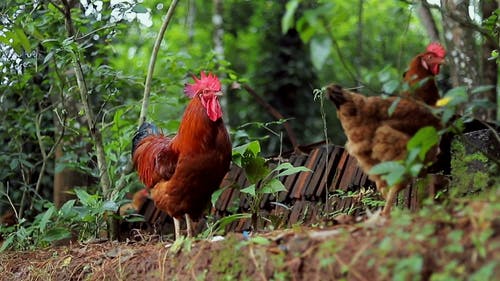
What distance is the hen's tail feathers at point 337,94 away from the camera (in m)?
3.42

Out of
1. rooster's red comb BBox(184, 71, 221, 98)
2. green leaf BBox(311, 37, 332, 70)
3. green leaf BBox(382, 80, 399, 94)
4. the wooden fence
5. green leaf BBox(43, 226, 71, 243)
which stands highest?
green leaf BBox(311, 37, 332, 70)

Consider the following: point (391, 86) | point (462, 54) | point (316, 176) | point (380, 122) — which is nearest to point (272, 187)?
point (316, 176)

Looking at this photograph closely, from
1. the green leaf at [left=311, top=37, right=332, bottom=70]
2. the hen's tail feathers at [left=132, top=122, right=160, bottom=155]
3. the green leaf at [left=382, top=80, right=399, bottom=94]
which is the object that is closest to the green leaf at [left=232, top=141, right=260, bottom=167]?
the hen's tail feathers at [left=132, top=122, right=160, bottom=155]

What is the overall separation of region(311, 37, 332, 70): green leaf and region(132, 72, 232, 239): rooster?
7.81 feet

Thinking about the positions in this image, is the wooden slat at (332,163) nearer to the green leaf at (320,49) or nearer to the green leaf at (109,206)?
the green leaf at (109,206)

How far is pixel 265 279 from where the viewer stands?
2.99m

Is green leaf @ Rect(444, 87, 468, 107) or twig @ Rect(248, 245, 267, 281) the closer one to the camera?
green leaf @ Rect(444, 87, 468, 107)

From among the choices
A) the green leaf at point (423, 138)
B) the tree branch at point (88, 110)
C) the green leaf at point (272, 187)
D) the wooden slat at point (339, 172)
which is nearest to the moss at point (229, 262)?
the green leaf at point (423, 138)

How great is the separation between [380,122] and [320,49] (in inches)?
44.5

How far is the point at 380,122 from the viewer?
3447 millimetres

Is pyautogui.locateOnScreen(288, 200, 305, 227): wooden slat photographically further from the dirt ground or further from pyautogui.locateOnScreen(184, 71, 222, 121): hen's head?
the dirt ground

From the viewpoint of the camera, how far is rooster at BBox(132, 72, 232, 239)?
4.77 m

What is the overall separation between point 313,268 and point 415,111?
1.05m

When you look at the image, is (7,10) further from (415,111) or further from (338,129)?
(338,129)
